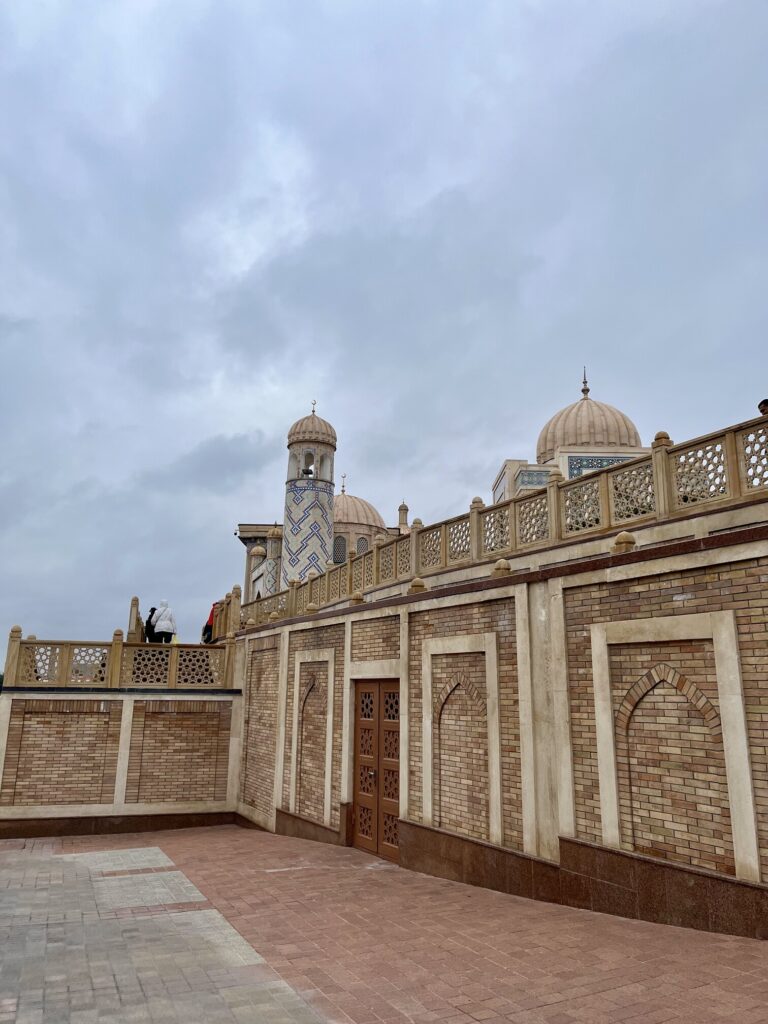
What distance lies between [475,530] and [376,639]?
2.10m

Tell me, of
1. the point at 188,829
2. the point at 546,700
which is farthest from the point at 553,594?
the point at 188,829

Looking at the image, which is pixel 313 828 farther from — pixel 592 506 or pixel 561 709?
pixel 592 506

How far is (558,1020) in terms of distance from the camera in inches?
161

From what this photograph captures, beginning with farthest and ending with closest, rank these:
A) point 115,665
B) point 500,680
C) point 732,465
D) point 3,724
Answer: point 115,665 < point 3,724 < point 500,680 < point 732,465

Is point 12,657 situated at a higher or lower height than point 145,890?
higher

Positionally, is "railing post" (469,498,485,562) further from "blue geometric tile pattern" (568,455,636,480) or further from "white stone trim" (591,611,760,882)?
"blue geometric tile pattern" (568,455,636,480)

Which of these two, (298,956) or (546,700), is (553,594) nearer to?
(546,700)

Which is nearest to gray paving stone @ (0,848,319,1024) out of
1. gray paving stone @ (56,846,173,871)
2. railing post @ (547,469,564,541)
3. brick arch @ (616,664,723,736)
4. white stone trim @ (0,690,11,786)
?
gray paving stone @ (56,846,173,871)

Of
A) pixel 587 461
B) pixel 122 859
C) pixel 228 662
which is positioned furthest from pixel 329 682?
pixel 587 461

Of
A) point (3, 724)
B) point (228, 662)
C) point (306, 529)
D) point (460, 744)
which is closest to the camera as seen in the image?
point (460, 744)

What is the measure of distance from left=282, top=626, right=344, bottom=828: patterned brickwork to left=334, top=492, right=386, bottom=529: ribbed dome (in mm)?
19041

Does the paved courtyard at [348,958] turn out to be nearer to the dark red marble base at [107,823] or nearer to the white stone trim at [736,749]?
the white stone trim at [736,749]

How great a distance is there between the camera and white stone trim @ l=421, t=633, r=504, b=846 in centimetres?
766

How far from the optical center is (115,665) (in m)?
15.0
